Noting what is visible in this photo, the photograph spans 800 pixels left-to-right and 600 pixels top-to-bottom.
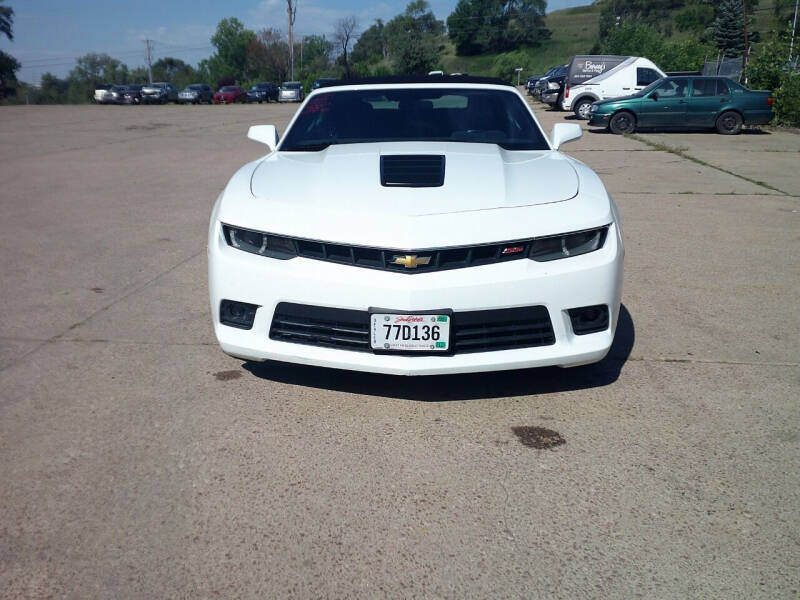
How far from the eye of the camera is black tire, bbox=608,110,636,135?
18750mm

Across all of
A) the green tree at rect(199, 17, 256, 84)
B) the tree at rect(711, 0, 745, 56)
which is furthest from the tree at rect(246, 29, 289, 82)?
the tree at rect(711, 0, 745, 56)

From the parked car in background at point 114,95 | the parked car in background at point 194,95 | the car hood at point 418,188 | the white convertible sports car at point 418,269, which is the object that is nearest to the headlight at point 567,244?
the white convertible sports car at point 418,269

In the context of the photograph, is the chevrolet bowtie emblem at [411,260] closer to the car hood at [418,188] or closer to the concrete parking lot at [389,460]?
the car hood at [418,188]

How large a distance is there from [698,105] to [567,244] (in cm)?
1688

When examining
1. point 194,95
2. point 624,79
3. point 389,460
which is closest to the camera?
point 389,460

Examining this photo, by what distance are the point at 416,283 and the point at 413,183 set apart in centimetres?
61

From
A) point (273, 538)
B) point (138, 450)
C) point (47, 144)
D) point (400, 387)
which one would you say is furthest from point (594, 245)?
point (47, 144)

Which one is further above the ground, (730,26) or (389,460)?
(730,26)

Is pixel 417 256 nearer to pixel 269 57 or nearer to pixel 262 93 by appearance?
pixel 262 93

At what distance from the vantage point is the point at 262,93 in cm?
4975

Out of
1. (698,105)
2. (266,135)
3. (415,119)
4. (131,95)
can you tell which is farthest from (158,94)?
(415,119)

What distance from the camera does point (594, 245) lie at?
11.2ft

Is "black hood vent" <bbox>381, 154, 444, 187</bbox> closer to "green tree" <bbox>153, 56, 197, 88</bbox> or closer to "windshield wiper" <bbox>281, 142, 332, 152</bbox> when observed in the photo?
"windshield wiper" <bbox>281, 142, 332, 152</bbox>

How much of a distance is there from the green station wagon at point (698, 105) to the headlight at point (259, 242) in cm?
1715
